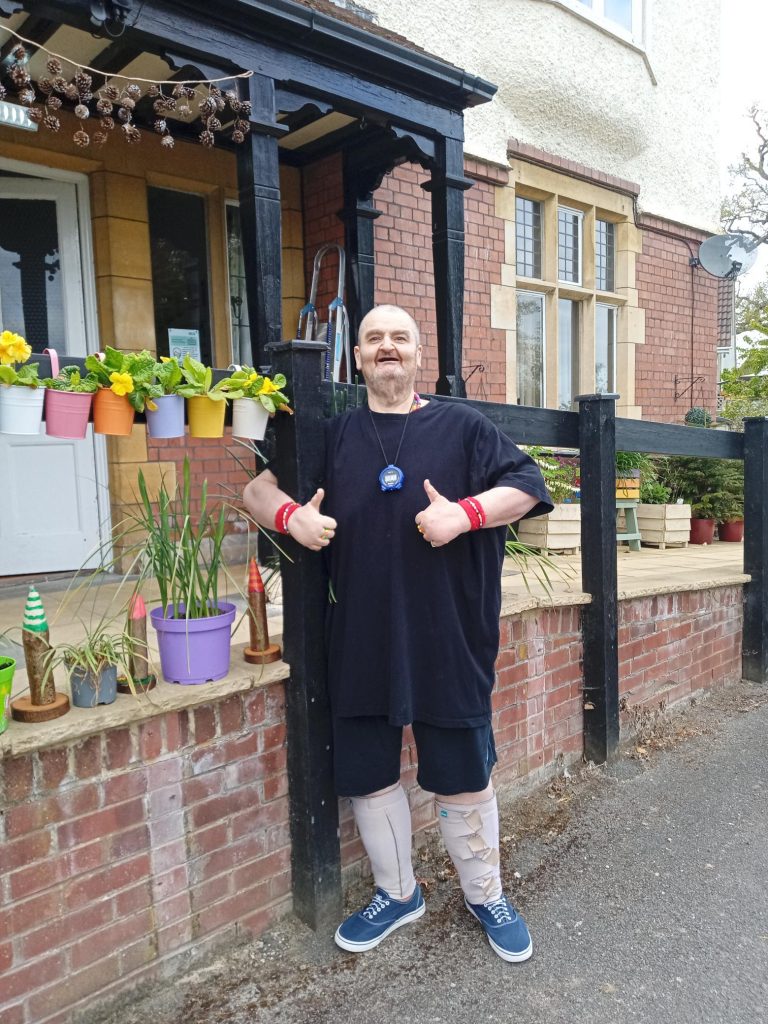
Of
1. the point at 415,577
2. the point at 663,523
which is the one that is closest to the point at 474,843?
the point at 415,577

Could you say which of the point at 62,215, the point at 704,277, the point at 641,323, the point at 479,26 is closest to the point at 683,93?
the point at 704,277

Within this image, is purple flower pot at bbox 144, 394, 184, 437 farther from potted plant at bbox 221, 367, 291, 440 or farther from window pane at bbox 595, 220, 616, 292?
window pane at bbox 595, 220, 616, 292

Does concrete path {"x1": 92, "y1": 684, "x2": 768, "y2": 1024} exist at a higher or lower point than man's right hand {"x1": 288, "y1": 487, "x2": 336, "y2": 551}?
lower

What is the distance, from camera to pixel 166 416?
209cm

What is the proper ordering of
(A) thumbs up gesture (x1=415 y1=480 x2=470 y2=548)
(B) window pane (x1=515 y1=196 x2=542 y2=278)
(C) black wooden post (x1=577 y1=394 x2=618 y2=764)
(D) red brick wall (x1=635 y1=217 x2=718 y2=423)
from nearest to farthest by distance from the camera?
(A) thumbs up gesture (x1=415 y1=480 x2=470 y2=548) → (C) black wooden post (x1=577 y1=394 x2=618 y2=764) → (B) window pane (x1=515 y1=196 x2=542 y2=278) → (D) red brick wall (x1=635 y1=217 x2=718 y2=423)

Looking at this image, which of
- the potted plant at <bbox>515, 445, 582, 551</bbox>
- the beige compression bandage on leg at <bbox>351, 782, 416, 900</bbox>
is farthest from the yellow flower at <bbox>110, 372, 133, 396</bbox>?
the potted plant at <bbox>515, 445, 582, 551</bbox>

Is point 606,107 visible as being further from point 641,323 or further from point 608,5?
point 641,323

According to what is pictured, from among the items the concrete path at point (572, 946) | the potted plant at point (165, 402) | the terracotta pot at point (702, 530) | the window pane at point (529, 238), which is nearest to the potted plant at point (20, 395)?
the potted plant at point (165, 402)

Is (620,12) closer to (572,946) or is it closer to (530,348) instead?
(530,348)

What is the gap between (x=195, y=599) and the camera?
224 centimetres

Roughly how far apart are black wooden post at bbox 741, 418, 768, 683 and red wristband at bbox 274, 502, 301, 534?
3775 mm

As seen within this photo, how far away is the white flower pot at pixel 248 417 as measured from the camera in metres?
2.21

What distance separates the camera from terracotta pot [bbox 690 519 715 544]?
7301 mm

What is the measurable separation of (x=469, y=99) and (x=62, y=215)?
257cm
